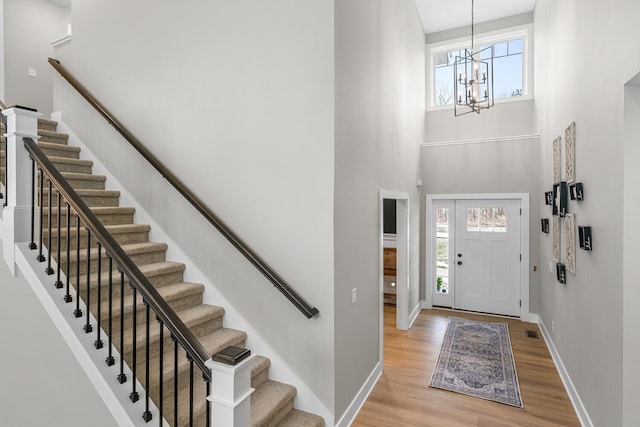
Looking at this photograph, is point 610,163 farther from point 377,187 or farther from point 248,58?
point 248,58

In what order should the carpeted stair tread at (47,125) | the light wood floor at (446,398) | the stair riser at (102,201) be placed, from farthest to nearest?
the carpeted stair tread at (47,125) → the stair riser at (102,201) → the light wood floor at (446,398)

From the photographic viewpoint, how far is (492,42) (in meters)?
6.67

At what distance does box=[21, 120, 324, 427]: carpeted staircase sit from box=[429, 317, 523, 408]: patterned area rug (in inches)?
65.5

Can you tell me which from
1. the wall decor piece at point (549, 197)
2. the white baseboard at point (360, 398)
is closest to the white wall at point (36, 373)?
the white baseboard at point (360, 398)

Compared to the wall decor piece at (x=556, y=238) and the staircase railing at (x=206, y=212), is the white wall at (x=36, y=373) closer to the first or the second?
the staircase railing at (x=206, y=212)

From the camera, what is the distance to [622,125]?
2.11m

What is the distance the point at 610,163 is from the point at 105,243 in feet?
10.0

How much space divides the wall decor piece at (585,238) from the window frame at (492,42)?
440cm

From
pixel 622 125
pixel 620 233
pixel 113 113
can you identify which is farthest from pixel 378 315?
pixel 113 113

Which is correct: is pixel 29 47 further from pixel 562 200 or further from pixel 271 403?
pixel 562 200

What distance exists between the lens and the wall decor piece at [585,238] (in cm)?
270

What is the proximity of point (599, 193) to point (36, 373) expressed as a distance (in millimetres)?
3988

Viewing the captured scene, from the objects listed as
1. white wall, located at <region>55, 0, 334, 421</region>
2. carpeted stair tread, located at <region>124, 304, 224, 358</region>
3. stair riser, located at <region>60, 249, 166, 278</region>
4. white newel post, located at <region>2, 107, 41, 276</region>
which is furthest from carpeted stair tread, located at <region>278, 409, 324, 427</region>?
white newel post, located at <region>2, 107, 41, 276</region>

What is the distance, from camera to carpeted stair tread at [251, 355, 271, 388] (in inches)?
108
